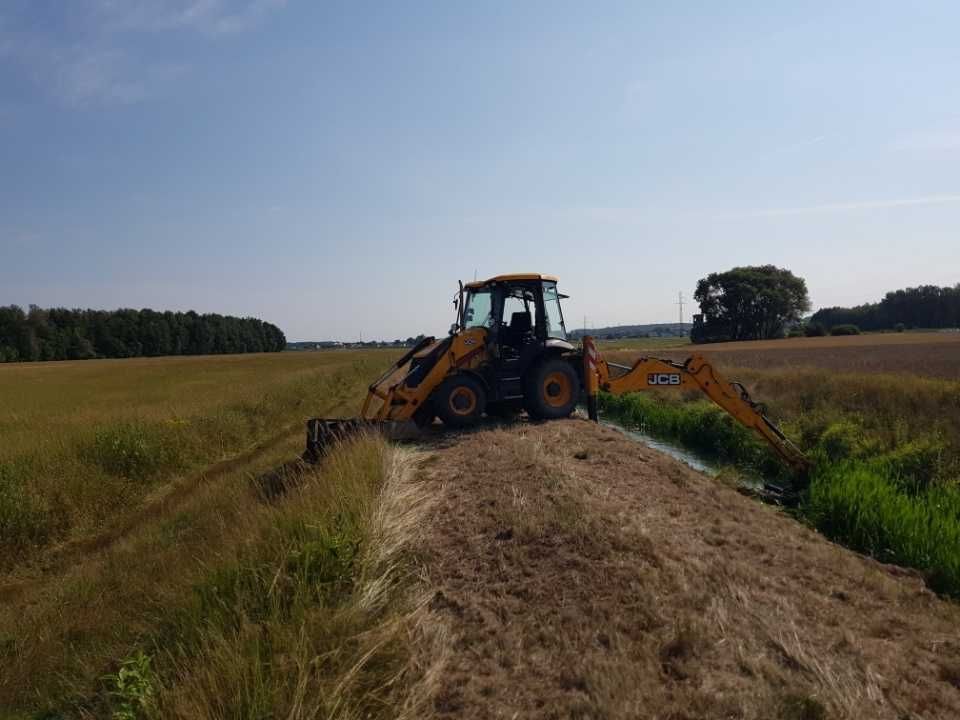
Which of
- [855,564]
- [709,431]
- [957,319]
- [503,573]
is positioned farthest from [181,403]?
[957,319]

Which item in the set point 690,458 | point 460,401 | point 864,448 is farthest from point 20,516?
point 864,448

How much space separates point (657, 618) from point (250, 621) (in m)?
2.60

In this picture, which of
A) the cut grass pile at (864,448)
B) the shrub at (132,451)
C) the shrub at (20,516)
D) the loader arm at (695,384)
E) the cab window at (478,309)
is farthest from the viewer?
the cab window at (478,309)

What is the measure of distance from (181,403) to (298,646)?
16.4 meters

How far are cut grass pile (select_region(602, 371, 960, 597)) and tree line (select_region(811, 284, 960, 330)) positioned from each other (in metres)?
70.7

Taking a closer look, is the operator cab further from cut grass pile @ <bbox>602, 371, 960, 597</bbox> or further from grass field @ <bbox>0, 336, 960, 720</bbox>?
cut grass pile @ <bbox>602, 371, 960, 597</bbox>

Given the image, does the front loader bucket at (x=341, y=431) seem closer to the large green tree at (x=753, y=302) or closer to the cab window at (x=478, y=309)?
the cab window at (x=478, y=309)

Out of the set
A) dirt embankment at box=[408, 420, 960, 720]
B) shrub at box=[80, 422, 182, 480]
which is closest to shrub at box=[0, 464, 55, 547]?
shrub at box=[80, 422, 182, 480]

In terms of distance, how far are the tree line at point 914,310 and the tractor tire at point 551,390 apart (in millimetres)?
78204

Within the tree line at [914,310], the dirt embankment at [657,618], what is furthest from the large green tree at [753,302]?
the dirt embankment at [657,618]

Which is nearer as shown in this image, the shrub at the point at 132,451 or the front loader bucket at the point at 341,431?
the front loader bucket at the point at 341,431

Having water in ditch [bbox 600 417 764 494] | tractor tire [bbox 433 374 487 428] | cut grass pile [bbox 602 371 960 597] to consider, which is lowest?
water in ditch [bbox 600 417 764 494]

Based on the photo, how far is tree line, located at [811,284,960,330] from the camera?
74.6 meters

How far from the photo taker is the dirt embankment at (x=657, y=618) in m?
3.32
